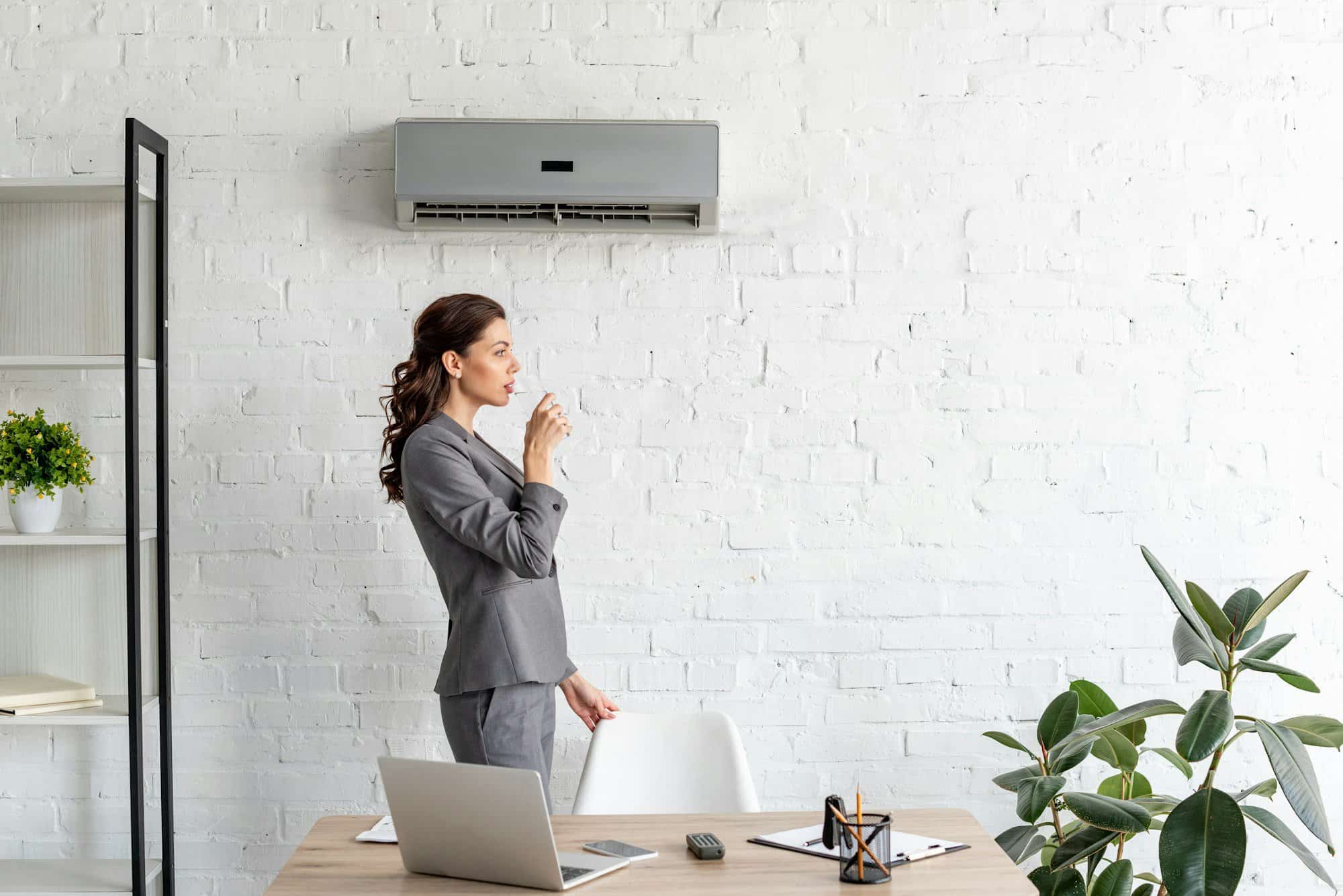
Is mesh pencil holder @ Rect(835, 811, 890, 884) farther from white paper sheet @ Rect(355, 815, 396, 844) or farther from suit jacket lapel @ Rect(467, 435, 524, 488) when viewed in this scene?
suit jacket lapel @ Rect(467, 435, 524, 488)

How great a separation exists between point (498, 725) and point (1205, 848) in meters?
1.29

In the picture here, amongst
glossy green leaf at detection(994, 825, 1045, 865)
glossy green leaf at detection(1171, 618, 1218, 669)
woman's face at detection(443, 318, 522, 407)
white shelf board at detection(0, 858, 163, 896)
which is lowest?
white shelf board at detection(0, 858, 163, 896)

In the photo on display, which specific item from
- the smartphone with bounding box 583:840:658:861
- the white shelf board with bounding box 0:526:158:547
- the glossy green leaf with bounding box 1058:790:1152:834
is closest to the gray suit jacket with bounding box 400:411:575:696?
the smartphone with bounding box 583:840:658:861

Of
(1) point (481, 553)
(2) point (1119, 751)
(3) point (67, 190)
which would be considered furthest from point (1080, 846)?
(3) point (67, 190)

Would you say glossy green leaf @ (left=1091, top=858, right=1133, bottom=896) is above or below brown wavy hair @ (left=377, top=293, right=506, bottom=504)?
below

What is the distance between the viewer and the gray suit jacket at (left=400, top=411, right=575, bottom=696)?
2.24 m

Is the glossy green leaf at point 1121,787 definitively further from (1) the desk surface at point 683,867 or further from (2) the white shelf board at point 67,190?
(2) the white shelf board at point 67,190

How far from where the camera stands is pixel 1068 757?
7.76 ft

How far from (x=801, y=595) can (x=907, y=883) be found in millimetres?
1239

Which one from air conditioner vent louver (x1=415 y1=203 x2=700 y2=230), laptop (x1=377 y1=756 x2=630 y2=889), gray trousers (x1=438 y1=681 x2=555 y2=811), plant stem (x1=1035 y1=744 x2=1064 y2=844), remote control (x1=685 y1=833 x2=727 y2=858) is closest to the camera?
laptop (x1=377 y1=756 x2=630 y2=889)

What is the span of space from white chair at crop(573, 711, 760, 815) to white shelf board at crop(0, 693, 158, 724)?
1010 mm

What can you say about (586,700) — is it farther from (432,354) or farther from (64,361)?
(64,361)

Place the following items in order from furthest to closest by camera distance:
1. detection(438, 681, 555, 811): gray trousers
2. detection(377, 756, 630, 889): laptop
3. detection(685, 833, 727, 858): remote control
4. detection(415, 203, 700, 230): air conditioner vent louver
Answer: detection(415, 203, 700, 230): air conditioner vent louver → detection(438, 681, 555, 811): gray trousers → detection(685, 833, 727, 858): remote control → detection(377, 756, 630, 889): laptop

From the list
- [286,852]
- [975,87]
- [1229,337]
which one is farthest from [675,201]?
[286,852]
